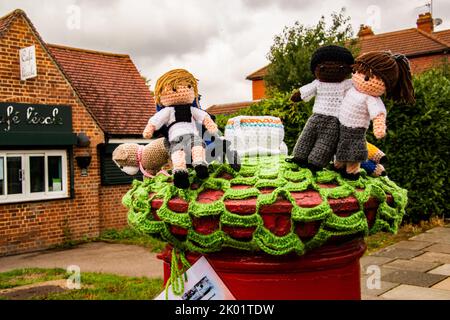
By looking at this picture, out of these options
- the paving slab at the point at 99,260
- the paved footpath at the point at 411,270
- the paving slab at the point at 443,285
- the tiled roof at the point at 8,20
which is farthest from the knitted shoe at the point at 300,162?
the tiled roof at the point at 8,20

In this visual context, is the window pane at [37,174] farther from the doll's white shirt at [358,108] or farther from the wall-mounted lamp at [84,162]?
the doll's white shirt at [358,108]

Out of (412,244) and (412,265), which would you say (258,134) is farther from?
(412,244)

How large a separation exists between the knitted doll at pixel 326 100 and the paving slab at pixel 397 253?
5.70m

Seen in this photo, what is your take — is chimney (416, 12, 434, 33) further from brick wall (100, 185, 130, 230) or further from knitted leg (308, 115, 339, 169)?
knitted leg (308, 115, 339, 169)

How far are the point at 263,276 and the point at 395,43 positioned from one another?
2353 centimetres

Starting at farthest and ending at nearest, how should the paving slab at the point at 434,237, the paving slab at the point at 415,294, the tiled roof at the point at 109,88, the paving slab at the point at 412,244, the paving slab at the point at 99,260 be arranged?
1. the tiled roof at the point at 109,88
2. the paving slab at the point at 434,237
3. the paving slab at the point at 99,260
4. the paving slab at the point at 412,244
5. the paving slab at the point at 415,294

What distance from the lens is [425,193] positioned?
330 inches

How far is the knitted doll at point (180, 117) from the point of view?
1464 millimetres

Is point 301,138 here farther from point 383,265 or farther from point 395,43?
point 395,43

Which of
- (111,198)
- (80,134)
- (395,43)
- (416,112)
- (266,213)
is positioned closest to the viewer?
(266,213)

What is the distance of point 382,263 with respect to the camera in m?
6.33

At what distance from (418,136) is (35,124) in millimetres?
6723

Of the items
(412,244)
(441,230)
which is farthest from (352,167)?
(441,230)
